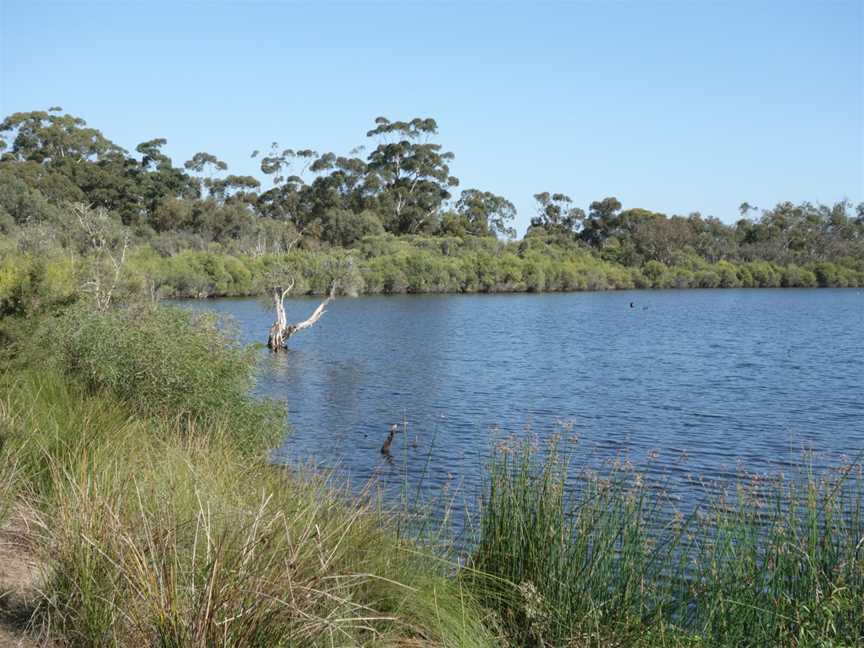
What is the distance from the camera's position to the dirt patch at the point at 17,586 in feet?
12.5

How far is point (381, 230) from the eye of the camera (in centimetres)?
8738

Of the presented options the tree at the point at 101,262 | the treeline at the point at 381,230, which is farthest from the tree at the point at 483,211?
the tree at the point at 101,262

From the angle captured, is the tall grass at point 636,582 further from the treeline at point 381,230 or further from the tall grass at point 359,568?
the treeline at point 381,230

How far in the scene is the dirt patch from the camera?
3809mm

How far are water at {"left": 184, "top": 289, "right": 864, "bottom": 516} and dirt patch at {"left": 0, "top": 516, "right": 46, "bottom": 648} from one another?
2204mm

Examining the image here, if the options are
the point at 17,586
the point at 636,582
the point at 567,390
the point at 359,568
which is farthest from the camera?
the point at 567,390

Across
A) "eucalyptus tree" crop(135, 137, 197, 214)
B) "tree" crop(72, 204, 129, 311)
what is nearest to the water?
"tree" crop(72, 204, 129, 311)

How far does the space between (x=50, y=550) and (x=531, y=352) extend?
31.9m

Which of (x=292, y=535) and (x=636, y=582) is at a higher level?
(x=292, y=535)

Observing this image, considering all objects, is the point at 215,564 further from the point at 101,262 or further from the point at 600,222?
the point at 600,222

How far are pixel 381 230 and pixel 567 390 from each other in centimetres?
6363

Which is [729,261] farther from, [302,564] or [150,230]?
[302,564]

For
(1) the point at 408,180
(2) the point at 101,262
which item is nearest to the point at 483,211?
(1) the point at 408,180

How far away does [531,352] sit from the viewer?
35656 mm
